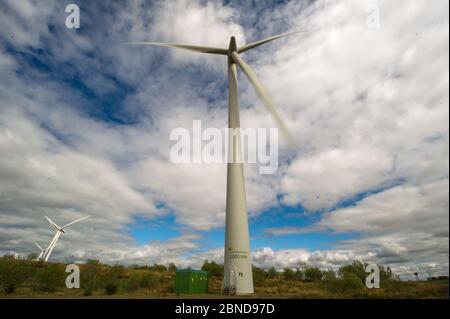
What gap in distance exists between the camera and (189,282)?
36625 mm

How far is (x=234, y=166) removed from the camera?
34906mm

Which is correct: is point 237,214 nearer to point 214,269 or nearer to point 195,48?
point 195,48

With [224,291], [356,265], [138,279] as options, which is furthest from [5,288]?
[356,265]

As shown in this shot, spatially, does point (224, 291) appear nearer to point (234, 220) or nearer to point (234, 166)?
point (234, 220)

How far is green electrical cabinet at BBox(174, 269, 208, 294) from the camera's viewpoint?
36.6 metres

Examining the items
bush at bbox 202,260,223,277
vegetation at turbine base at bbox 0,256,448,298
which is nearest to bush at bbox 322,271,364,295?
vegetation at turbine base at bbox 0,256,448,298

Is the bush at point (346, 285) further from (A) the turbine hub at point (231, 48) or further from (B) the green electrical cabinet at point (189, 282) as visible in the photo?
(A) the turbine hub at point (231, 48)

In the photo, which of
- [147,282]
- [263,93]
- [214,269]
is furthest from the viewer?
[214,269]

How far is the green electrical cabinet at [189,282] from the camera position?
1442 inches

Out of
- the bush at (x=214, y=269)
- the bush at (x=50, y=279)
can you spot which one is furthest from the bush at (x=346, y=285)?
the bush at (x=50, y=279)

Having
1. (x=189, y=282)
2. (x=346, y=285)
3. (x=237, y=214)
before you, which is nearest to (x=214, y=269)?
(x=189, y=282)

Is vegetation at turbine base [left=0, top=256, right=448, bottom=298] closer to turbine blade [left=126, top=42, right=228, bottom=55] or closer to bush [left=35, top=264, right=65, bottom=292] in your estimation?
bush [left=35, top=264, right=65, bottom=292]

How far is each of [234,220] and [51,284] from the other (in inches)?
995
